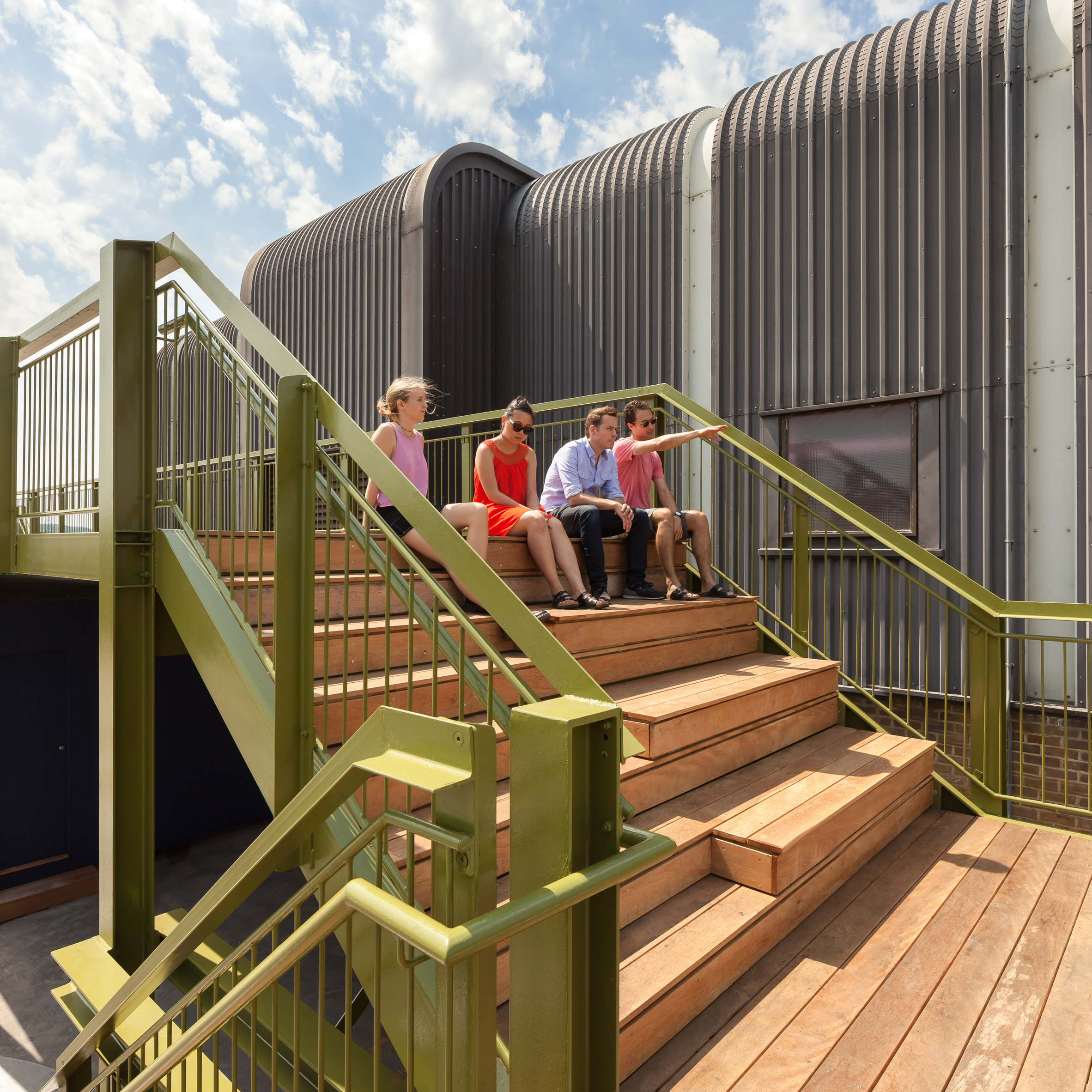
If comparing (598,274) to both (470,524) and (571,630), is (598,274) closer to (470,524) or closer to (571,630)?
(470,524)

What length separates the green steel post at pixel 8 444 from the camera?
15.1ft

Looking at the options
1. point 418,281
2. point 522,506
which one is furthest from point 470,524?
point 418,281

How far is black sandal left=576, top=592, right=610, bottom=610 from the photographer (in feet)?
12.8

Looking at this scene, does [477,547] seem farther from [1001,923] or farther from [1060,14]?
[1060,14]

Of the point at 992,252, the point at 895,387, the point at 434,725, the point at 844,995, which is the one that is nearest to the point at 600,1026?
the point at 434,725

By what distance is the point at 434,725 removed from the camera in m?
1.41

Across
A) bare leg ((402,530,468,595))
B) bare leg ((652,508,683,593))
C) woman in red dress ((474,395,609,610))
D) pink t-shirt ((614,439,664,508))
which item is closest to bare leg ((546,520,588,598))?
woman in red dress ((474,395,609,610))

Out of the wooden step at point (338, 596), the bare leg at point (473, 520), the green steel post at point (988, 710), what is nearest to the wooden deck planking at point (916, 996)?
the green steel post at point (988, 710)

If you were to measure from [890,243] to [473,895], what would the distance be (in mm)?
6474

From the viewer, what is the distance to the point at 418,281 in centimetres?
854

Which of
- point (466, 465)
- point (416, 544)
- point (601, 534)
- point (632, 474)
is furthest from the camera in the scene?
point (466, 465)

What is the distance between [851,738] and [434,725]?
332cm

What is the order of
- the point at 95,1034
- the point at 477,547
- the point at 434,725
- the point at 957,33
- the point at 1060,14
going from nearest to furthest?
the point at 434,725, the point at 95,1034, the point at 477,547, the point at 1060,14, the point at 957,33

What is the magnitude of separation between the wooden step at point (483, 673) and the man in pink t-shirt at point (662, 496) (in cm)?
35
